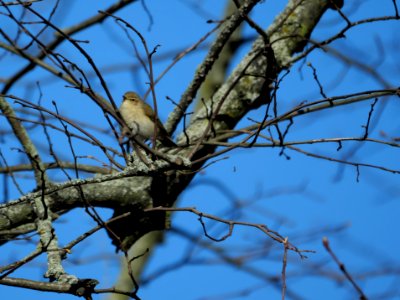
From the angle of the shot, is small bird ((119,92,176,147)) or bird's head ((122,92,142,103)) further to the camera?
bird's head ((122,92,142,103))

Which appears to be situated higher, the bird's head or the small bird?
the bird's head

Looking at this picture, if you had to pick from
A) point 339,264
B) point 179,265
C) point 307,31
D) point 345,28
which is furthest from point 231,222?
point 179,265

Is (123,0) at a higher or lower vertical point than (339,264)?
higher

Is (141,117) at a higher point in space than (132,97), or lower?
lower

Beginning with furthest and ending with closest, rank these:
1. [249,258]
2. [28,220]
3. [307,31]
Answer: [249,258] → [307,31] → [28,220]

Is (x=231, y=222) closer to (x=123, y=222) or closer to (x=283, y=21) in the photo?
(x=123, y=222)

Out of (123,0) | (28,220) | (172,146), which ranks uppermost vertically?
(123,0)

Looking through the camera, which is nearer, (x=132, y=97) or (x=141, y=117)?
(x=141, y=117)

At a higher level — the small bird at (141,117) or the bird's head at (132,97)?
the bird's head at (132,97)

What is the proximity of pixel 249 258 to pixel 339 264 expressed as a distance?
18.0 feet

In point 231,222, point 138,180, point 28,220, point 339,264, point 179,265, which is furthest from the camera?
point 179,265

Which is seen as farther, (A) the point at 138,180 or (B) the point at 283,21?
(B) the point at 283,21

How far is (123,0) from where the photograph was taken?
515cm

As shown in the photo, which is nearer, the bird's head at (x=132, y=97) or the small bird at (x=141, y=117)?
the small bird at (x=141, y=117)
